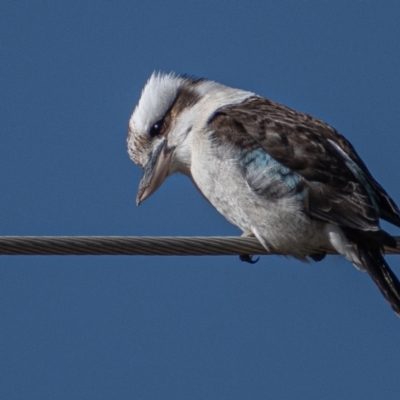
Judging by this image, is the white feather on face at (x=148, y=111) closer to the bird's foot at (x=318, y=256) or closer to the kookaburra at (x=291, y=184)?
the kookaburra at (x=291, y=184)

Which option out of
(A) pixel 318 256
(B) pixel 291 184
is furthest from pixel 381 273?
(B) pixel 291 184

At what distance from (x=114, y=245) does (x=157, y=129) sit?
7.35 feet

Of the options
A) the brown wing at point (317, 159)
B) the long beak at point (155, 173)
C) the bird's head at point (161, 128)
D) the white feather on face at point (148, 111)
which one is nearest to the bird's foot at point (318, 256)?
the brown wing at point (317, 159)

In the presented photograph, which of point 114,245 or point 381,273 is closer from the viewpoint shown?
point 114,245

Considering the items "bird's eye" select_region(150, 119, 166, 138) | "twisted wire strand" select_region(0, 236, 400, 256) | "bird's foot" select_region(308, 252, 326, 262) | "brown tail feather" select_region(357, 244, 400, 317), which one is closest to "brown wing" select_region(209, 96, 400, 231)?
"brown tail feather" select_region(357, 244, 400, 317)

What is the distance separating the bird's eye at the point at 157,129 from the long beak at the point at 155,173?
0.43 feet

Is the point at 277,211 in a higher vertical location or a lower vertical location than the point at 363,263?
higher

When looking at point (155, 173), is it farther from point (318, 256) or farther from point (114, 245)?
point (114, 245)

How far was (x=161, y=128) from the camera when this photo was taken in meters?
6.86

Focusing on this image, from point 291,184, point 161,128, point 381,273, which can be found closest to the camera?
point 381,273

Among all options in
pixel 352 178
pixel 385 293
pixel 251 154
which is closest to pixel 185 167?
pixel 251 154

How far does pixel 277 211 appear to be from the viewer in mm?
5773

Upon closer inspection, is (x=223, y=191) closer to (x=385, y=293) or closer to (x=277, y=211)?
(x=277, y=211)

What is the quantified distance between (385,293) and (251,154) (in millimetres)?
1017
